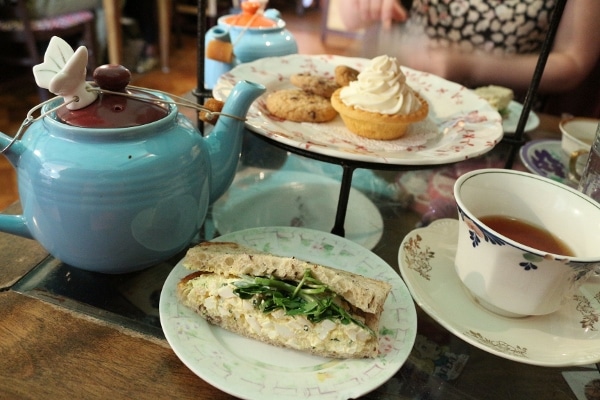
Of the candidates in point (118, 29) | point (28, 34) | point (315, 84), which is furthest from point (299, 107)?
point (118, 29)

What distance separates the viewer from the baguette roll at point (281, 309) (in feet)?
1.45

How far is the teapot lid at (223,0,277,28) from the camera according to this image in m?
0.97

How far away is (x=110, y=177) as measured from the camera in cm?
45

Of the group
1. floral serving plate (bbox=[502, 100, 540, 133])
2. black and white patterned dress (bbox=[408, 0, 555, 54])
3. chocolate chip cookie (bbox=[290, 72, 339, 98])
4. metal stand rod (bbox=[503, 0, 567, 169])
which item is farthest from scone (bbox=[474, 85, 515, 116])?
black and white patterned dress (bbox=[408, 0, 555, 54])

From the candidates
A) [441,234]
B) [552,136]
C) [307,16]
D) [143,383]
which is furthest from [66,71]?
[307,16]

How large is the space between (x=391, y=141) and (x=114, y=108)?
441 millimetres

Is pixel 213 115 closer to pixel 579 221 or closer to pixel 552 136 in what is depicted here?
pixel 579 221

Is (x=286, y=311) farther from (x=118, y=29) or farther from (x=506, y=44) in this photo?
(x=118, y=29)

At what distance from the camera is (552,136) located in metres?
1.07

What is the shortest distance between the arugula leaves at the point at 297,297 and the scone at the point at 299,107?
0.38 metres

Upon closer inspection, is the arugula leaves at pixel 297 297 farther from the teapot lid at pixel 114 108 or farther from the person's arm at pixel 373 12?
the person's arm at pixel 373 12

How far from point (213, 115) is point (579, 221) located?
1.48 feet

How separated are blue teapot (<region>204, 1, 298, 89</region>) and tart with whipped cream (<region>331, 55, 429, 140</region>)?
0.27 m

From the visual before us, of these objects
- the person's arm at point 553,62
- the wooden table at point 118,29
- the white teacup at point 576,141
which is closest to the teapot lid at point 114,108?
the white teacup at point 576,141
